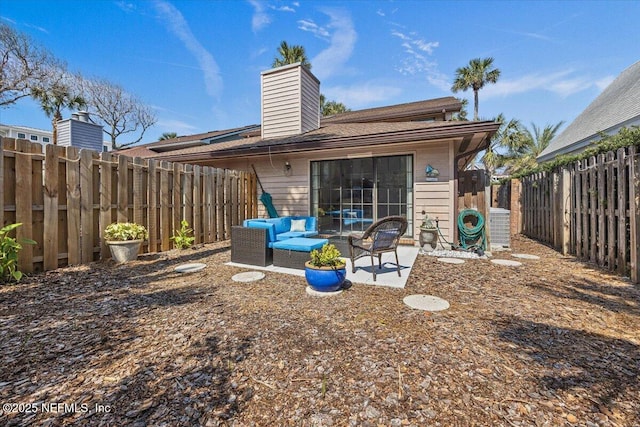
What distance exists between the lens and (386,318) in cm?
270

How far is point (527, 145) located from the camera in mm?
21859

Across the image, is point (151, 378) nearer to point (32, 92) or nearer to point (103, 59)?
point (103, 59)

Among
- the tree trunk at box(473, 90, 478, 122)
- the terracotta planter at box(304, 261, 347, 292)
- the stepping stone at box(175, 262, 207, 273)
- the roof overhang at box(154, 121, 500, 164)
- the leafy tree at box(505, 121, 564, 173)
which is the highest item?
the tree trunk at box(473, 90, 478, 122)

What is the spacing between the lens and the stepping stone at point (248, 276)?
4.03 metres

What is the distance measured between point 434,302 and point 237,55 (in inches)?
445

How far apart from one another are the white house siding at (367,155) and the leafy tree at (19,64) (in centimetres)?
1554

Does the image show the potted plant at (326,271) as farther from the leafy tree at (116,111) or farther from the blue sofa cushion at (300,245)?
the leafy tree at (116,111)

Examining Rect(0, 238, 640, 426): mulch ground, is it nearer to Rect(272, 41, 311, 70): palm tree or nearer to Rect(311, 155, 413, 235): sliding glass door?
Rect(311, 155, 413, 235): sliding glass door

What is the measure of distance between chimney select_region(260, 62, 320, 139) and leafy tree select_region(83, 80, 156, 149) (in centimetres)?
1679

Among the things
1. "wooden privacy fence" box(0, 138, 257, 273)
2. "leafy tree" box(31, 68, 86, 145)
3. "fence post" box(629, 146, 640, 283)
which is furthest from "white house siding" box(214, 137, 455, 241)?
"leafy tree" box(31, 68, 86, 145)

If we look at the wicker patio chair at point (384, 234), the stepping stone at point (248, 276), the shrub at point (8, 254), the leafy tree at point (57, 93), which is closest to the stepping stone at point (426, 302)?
the wicker patio chair at point (384, 234)

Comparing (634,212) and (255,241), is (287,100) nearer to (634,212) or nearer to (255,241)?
(255,241)

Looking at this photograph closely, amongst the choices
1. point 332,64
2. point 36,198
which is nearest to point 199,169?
point 36,198

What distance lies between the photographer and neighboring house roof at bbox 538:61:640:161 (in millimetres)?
9282
